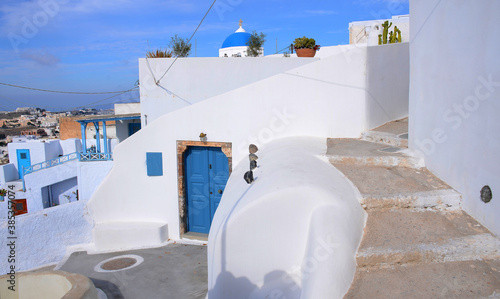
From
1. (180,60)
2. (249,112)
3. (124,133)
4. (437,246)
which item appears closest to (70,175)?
(124,133)

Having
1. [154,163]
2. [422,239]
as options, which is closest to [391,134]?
[422,239]

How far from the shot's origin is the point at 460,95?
13.0 feet

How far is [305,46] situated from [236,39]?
9724 mm

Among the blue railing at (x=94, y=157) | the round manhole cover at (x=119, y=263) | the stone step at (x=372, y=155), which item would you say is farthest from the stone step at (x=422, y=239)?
the blue railing at (x=94, y=157)

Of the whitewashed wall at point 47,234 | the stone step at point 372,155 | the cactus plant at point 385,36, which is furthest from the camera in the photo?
Answer: the cactus plant at point 385,36

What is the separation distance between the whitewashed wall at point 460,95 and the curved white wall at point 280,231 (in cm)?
117

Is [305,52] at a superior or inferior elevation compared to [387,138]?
superior

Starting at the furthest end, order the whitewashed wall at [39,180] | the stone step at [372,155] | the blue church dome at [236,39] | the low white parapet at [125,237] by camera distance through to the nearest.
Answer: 1. the blue church dome at [236,39]
2. the whitewashed wall at [39,180]
3. the low white parapet at [125,237]
4. the stone step at [372,155]

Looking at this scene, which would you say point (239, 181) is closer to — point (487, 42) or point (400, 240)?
point (400, 240)

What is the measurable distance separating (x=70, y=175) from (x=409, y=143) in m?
16.5

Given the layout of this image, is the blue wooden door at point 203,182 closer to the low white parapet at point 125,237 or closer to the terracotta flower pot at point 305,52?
A: the low white parapet at point 125,237

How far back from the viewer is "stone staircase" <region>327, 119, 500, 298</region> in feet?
9.53

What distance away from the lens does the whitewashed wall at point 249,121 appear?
6.91 meters

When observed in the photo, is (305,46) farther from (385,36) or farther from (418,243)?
(418,243)
